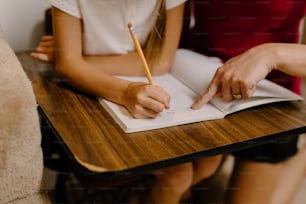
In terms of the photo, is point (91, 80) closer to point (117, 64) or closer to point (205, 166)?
point (117, 64)

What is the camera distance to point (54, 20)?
794 mm

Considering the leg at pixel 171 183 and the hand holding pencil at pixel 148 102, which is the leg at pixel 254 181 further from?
the hand holding pencil at pixel 148 102

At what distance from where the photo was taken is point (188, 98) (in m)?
0.78

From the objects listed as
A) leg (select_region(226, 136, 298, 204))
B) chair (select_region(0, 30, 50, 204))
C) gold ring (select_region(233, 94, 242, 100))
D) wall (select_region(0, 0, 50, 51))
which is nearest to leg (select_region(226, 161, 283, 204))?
leg (select_region(226, 136, 298, 204))

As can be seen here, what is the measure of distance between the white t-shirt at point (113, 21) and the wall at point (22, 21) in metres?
0.23

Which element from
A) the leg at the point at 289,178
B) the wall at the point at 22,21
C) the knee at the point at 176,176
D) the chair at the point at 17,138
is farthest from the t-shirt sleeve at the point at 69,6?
the leg at the point at 289,178

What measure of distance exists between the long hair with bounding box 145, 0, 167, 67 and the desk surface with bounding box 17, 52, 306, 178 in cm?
18

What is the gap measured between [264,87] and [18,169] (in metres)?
0.48

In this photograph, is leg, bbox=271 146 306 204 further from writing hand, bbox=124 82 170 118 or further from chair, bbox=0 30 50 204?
chair, bbox=0 30 50 204

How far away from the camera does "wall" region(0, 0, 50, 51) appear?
0.98 meters

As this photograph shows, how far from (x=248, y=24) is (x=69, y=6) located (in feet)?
1.40

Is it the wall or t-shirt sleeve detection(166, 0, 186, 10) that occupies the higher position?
t-shirt sleeve detection(166, 0, 186, 10)

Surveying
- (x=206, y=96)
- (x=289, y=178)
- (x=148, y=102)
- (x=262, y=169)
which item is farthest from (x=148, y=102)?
(x=289, y=178)

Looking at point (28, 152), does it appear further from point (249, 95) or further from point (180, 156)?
point (249, 95)
